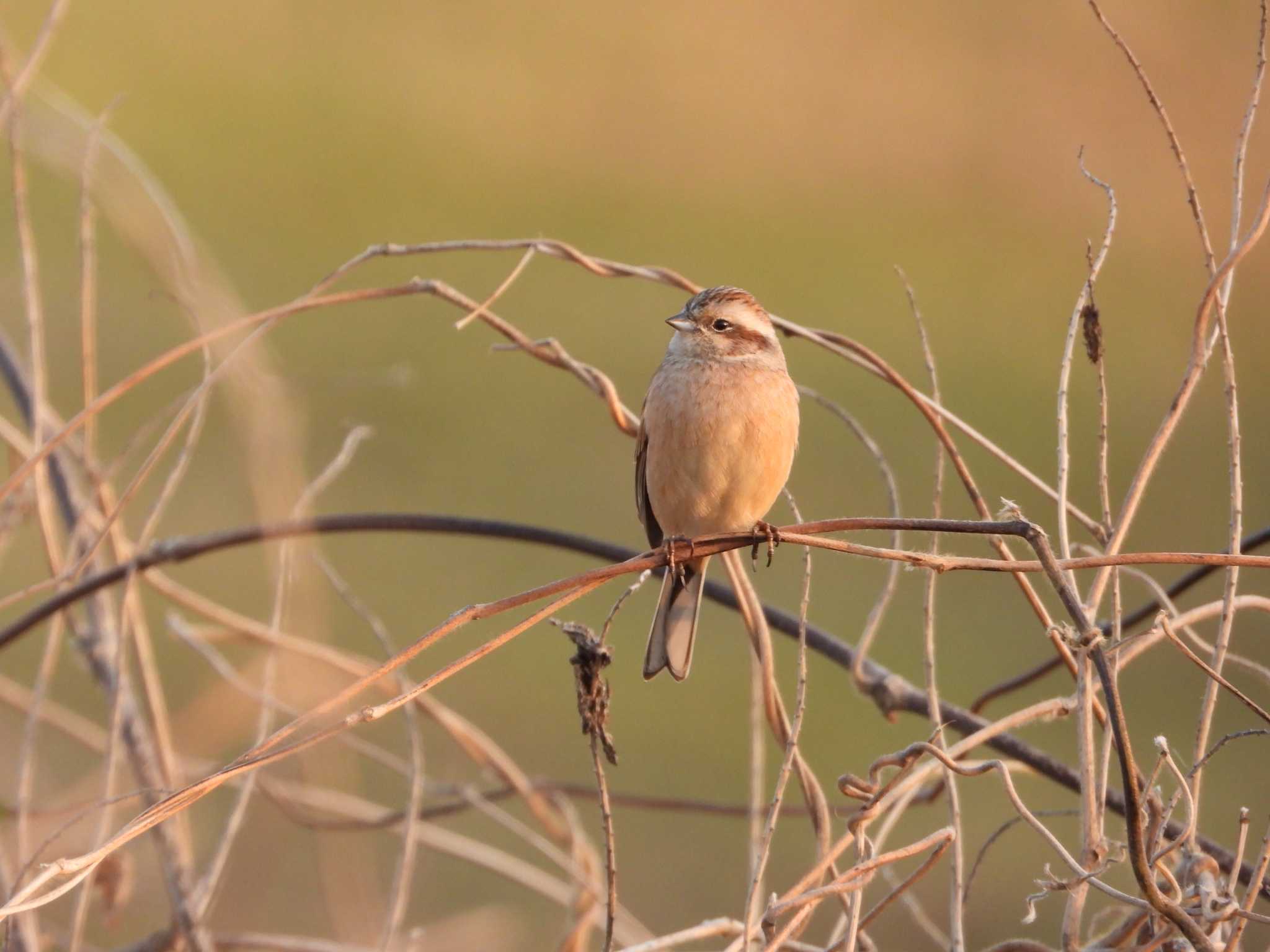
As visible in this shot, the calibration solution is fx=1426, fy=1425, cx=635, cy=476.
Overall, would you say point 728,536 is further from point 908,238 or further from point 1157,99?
point 908,238

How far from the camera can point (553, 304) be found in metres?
14.4

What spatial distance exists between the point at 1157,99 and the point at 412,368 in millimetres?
9971

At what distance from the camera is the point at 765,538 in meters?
2.07

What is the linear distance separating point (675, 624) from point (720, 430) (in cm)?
56

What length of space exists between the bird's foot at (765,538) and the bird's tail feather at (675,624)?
0.15 meters

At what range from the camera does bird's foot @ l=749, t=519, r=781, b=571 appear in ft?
5.97

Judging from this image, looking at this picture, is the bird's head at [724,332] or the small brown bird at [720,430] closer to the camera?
the small brown bird at [720,430]

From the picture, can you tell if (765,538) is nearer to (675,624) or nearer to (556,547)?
(556,547)

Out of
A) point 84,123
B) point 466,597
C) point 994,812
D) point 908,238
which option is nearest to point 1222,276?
point 84,123

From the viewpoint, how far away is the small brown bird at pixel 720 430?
3.50m

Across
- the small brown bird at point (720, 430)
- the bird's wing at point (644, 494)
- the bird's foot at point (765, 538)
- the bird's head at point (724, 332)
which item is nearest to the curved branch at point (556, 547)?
the bird's foot at point (765, 538)

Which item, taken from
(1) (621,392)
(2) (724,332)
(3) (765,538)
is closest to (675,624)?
(2) (724,332)

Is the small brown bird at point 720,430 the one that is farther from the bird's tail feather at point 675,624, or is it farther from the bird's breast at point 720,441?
the bird's tail feather at point 675,624

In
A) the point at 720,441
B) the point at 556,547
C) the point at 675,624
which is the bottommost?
the point at 675,624
